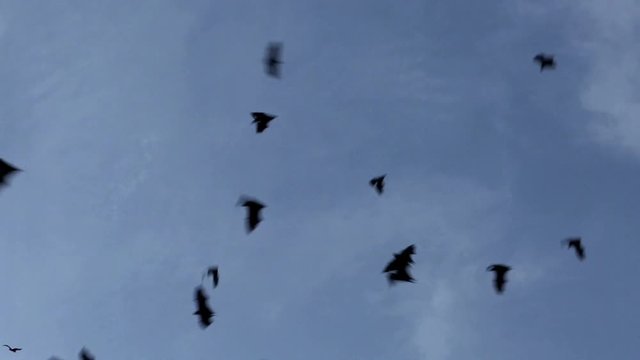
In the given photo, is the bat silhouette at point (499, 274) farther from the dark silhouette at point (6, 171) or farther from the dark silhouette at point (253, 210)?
the dark silhouette at point (6, 171)

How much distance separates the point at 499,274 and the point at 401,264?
3566mm

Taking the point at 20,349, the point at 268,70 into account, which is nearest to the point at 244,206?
the point at 268,70

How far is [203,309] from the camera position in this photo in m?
18.7

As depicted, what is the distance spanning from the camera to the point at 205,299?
18.9 metres

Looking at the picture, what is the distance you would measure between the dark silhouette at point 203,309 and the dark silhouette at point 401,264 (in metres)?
4.09

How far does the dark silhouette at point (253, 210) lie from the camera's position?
1838 centimetres

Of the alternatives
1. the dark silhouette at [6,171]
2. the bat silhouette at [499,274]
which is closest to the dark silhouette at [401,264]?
the bat silhouette at [499,274]

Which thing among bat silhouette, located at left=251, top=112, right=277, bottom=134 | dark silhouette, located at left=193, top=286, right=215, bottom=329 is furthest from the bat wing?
dark silhouette, located at left=193, top=286, right=215, bottom=329

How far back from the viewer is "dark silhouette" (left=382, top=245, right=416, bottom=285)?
18.0m

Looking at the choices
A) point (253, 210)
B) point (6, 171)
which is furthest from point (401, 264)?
point (6, 171)

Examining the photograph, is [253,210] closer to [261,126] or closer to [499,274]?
[261,126]

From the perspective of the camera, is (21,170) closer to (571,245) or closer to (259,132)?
(259,132)

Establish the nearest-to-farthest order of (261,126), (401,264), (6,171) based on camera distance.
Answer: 1. (6,171)
2. (401,264)
3. (261,126)

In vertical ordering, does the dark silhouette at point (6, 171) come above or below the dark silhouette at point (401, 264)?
below
